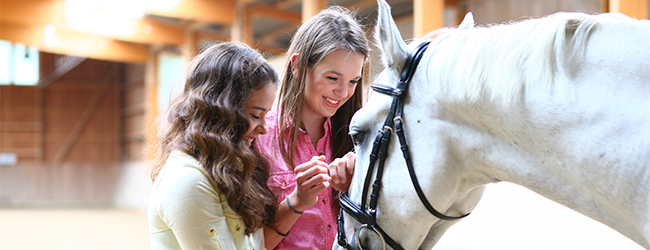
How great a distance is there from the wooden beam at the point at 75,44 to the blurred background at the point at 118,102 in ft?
0.08

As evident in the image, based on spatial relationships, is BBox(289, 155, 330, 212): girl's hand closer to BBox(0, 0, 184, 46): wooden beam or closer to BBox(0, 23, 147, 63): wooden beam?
BBox(0, 0, 184, 46): wooden beam

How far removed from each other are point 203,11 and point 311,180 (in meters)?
7.52

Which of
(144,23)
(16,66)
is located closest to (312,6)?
(144,23)

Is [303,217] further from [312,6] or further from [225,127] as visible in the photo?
[312,6]

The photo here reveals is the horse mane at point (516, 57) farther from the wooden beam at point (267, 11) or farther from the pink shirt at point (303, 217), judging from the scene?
the wooden beam at point (267, 11)

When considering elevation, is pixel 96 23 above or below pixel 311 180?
above

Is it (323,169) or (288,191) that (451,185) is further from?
(288,191)

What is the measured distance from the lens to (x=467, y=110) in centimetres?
95

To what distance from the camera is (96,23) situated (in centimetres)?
892

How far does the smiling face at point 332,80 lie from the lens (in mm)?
1458

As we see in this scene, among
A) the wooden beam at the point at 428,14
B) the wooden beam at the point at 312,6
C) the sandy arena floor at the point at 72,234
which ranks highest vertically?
the wooden beam at the point at 312,6

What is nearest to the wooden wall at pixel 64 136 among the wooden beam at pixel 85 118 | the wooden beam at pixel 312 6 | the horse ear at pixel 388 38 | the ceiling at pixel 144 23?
the wooden beam at pixel 85 118

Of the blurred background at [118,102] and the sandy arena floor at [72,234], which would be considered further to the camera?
the sandy arena floor at [72,234]

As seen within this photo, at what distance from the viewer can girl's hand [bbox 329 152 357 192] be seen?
1239 millimetres
